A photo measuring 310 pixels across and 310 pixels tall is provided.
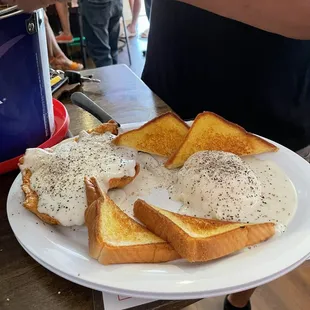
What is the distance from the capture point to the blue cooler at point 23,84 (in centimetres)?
81

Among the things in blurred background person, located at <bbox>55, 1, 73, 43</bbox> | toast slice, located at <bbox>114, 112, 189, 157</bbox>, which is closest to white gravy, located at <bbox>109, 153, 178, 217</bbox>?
toast slice, located at <bbox>114, 112, 189, 157</bbox>

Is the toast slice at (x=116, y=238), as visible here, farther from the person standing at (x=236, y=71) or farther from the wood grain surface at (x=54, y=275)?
the person standing at (x=236, y=71)

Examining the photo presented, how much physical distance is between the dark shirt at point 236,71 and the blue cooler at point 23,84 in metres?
0.58

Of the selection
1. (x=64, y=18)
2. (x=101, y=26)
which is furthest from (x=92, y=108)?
(x=64, y=18)

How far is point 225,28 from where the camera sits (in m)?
1.26

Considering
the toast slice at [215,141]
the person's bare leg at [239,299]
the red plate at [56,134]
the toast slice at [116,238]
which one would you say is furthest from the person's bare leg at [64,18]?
the toast slice at [116,238]

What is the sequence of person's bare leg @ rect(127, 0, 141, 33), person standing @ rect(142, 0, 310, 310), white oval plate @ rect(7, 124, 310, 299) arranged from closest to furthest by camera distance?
white oval plate @ rect(7, 124, 310, 299) → person standing @ rect(142, 0, 310, 310) → person's bare leg @ rect(127, 0, 141, 33)

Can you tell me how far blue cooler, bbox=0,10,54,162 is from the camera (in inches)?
31.8

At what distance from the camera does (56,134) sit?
3.30ft

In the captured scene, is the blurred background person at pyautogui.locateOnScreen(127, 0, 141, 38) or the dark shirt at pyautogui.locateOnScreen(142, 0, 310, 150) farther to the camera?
the blurred background person at pyautogui.locateOnScreen(127, 0, 141, 38)

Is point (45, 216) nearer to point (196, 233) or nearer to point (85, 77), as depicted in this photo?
point (196, 233)

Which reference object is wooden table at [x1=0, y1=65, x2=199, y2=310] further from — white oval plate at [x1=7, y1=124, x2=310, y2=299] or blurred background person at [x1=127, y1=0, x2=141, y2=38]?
blurred background person at [x1=127, y1=0, x2=141, y2=38]

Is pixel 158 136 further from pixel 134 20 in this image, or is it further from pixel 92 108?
Result: pixel 134 20

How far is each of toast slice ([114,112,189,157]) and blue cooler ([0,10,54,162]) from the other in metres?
0.19
